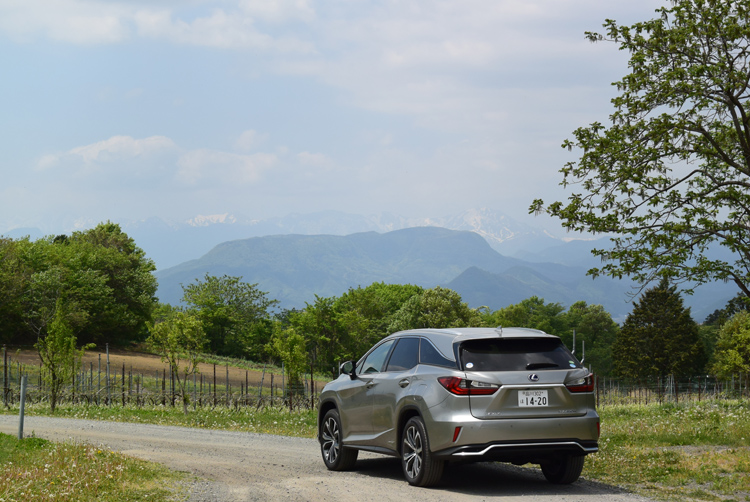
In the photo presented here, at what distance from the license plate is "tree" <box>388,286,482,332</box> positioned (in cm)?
7886

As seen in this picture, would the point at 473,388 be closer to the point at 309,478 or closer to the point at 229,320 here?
the point at 309,478

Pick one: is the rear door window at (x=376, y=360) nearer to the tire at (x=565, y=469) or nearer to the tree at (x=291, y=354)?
the tire at (x=565, y=469)

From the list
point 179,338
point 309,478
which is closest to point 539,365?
point 309,478

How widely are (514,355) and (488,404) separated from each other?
2.44ft

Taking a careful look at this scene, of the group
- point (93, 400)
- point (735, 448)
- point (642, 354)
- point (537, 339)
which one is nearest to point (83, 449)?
point (537, 339)

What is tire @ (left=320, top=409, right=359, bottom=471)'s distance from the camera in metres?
11.3

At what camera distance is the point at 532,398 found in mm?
8945

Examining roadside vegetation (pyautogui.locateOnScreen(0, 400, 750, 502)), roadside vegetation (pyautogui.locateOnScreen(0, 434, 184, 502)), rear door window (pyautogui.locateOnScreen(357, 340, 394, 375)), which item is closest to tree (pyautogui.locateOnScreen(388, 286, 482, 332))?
roadside vegetation (pyautogui.locateOnScreen(0, 400, 750, 502))

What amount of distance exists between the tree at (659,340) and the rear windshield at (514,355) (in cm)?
7965

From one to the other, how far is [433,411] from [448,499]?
39.8 inches

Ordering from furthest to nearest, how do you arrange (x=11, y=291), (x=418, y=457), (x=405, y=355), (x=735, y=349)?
1. (x=735, y=349)
2. (x=11, y=291)
3. (x=405, y=355)
4. (x=418, y=457)

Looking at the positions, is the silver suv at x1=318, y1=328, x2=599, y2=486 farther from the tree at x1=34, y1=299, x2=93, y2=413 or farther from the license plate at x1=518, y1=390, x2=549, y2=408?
the tree at x1=34, y1=299, x2=93, y2=413

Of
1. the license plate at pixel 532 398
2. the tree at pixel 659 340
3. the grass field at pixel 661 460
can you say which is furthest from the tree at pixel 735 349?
the license plate at pixel 532 398

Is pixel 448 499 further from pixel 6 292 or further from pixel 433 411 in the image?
pixel 6 292
